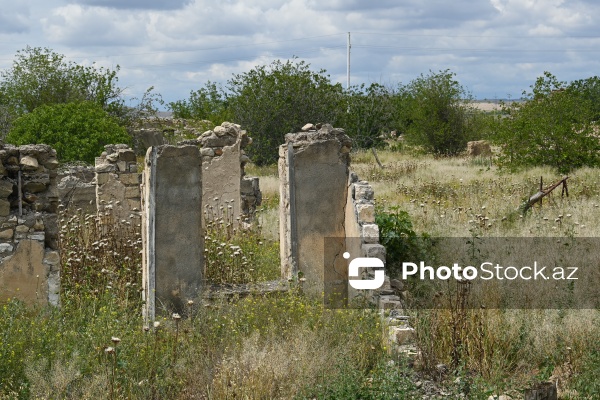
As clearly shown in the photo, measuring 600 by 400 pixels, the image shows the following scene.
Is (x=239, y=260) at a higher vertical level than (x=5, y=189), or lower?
lower

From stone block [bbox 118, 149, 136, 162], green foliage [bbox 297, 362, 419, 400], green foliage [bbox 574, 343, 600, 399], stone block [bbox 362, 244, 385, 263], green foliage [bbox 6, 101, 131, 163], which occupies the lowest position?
green foliage [bbox 574, 343, 600, 399]

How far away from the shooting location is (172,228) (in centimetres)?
831

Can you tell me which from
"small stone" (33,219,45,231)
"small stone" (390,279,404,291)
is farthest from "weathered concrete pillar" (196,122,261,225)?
"small stone" (33,219,45,231)

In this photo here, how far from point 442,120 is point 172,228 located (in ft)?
83.1

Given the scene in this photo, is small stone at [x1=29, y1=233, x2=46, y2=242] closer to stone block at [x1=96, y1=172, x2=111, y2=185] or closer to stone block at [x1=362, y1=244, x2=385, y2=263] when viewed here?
stone block at [x1=362, y1=244, x2=385, y2=263]

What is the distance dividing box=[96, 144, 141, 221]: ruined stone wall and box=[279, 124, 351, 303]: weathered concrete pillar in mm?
4905

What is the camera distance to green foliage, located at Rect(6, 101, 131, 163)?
17562 mm

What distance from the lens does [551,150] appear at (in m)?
20.9

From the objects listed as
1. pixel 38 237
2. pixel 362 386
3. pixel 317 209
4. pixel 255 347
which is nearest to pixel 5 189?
pixel 38 237

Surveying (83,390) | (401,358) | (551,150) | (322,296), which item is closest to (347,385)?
(401,358)

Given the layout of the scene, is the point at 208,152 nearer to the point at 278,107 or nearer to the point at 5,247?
the point at 5,247

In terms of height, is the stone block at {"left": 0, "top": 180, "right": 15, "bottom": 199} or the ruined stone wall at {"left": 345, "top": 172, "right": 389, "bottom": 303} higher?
the stone block at {"left": 0, "top": 180, "right": 15, "bottom": 199}

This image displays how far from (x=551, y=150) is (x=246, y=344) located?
16.2 m

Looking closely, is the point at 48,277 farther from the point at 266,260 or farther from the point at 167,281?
the point at 266,260
